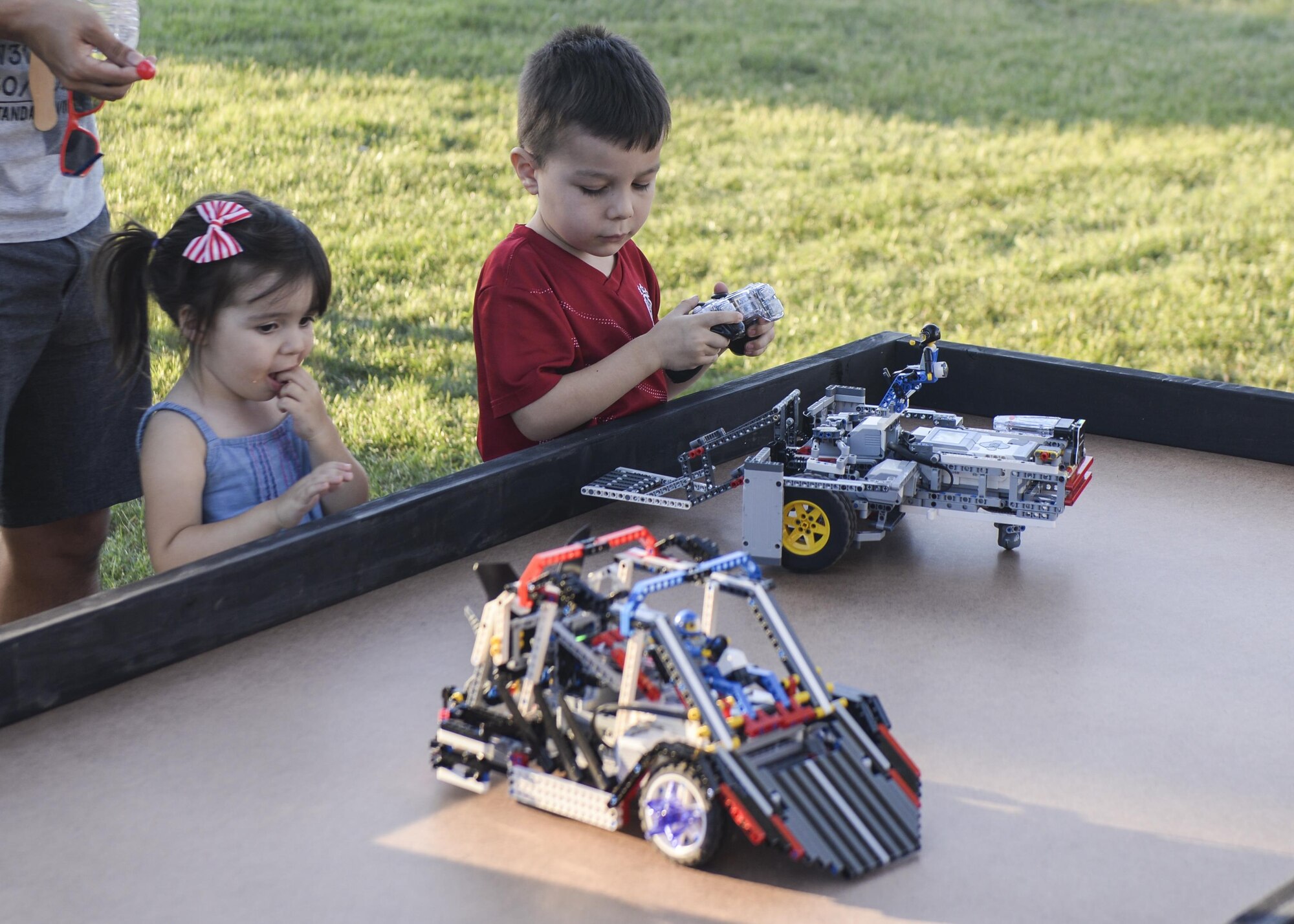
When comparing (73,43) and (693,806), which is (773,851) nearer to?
(693,806)

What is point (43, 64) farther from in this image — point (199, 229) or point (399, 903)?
point (399, 903)

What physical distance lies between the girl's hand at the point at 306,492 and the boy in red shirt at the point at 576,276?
1.20 feet

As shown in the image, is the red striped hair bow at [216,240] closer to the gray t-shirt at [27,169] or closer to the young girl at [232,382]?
the young girl at [232,382]

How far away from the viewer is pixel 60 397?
2.21m

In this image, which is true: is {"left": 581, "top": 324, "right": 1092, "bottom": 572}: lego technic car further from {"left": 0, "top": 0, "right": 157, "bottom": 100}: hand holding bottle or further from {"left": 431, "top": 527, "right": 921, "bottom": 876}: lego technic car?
{"left": 0, "top": 0, "right": 157, "bottom": 100}: hand holding bottle

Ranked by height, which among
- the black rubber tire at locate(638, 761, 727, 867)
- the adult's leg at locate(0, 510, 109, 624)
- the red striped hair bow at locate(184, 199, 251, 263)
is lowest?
the adult's leg at locate(0, 510, 109, 624)

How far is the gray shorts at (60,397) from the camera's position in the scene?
207 cm

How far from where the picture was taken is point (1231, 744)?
1447mm

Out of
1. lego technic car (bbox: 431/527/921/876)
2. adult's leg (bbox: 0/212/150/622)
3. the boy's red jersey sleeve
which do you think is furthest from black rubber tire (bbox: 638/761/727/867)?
adult's leg (bbox: 0/212/150/622)

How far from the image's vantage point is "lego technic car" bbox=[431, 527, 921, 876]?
1146mm

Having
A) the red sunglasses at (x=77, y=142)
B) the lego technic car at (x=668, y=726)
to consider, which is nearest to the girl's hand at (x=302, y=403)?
the red sunglasses at (x=77, y=142)

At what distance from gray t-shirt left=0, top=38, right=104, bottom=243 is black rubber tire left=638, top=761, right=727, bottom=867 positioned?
4.44 feet

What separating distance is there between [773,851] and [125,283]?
1276 millimetres

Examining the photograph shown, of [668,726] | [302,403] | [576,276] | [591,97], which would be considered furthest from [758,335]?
[668,726]
